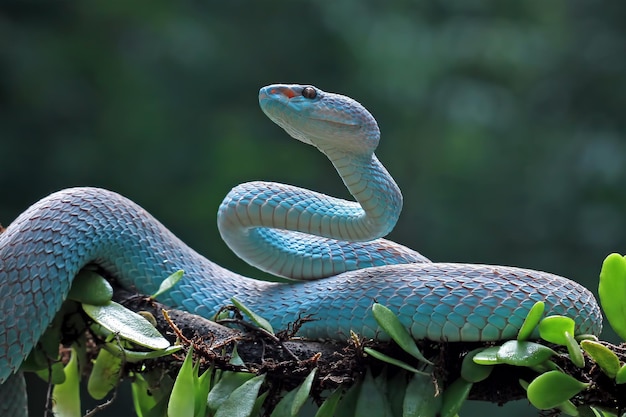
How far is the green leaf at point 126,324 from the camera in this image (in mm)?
1538

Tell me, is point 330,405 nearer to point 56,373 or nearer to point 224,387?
point 224,387

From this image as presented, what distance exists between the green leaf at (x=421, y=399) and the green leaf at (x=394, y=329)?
0.12 ft

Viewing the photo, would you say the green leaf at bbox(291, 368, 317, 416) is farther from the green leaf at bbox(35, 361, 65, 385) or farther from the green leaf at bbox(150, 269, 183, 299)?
the green leaf at bbox(35, 361, 65, 385)

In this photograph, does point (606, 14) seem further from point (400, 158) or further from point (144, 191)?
point (144, 191)

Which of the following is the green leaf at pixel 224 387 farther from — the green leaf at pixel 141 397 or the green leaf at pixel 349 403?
the green leaf at pixel 141 397

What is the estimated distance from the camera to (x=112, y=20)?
6375 millimetres

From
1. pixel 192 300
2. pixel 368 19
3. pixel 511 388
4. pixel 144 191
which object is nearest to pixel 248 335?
pixel 192 300

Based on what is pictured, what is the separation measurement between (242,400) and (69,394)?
0.71m

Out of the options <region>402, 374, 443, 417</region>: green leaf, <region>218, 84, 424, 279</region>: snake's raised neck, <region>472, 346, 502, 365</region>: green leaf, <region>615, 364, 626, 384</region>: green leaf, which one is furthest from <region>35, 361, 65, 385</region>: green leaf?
<region>615, 364, 626, 384</region>: green leaf

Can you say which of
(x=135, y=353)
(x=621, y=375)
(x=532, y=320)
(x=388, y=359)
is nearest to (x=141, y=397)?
(x=135, y=353)

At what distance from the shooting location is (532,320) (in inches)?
53.5

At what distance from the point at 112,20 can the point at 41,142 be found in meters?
1.14

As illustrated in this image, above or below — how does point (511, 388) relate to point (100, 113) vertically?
above

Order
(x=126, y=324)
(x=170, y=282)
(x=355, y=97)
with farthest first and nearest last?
(x=355, y=97) < (x=170, y=282) < (x=126, y=324)
